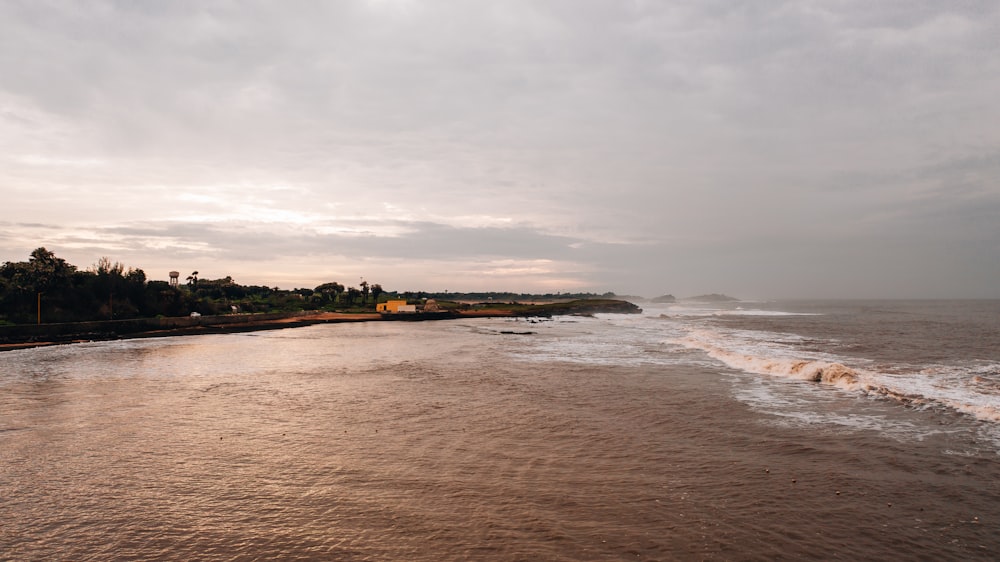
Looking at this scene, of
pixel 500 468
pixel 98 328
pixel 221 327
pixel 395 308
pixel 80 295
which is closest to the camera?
pixel 500 468

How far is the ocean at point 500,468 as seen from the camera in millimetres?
6414

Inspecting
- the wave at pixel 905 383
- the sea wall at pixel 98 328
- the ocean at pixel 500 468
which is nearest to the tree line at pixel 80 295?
the sea wall at pixel 98 328

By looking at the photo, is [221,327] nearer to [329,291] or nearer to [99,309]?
[99,309]

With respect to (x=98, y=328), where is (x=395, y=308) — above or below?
above

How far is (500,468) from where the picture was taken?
920 cm

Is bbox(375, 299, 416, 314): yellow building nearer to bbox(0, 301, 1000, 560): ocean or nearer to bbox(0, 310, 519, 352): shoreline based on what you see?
bbox(0, 310, 519, 352): shoreline

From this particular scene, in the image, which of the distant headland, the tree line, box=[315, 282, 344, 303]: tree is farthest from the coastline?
box=[315, 282, 344, 303]: tree

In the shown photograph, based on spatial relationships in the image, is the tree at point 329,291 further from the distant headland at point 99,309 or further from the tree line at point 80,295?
the tree line at point 80,295

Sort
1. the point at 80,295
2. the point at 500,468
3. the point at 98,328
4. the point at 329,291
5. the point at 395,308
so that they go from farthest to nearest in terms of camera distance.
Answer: the point at 329,291, the point at 395,308, the point at 80,295, the point at 98,328, the point at 500,468

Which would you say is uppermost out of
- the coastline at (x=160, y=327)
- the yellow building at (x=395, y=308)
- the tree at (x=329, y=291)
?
the tree at (x=329, y=291)

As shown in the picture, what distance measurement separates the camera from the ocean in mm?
6414

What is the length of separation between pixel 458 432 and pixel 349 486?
382 cm

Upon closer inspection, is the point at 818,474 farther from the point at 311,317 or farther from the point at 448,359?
the point at 311,317

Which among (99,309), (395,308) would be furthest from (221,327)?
(395,308)
